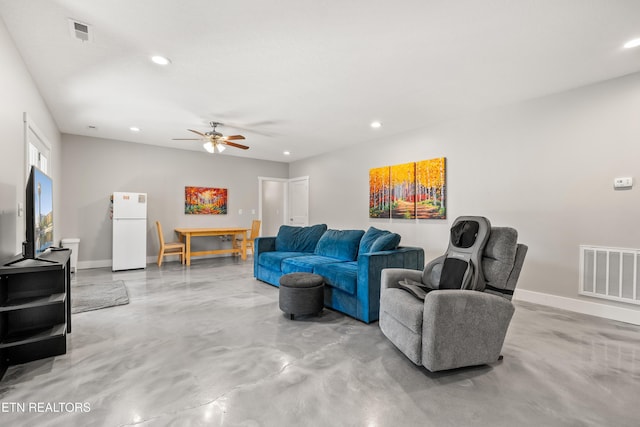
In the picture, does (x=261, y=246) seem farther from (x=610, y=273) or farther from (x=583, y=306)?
(x=610, y=273)

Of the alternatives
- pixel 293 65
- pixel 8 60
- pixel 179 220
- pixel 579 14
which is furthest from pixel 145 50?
pixel 179 220

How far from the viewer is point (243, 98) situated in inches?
147

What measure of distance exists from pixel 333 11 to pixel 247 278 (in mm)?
4071

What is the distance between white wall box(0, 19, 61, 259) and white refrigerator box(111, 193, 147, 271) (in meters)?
2.56

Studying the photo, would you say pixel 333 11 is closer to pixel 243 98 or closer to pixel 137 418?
pixel 243 98

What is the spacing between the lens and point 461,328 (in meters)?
2.01

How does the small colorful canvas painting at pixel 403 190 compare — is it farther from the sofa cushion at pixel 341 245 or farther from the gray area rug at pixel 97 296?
the gray area rug at pixel 97 296

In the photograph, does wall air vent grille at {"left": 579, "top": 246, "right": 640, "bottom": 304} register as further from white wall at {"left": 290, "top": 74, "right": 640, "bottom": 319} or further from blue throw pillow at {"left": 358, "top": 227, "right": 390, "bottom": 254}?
blue throw pillow at {"left": 358, "top": 227, "right": 390, "bottom": 254}

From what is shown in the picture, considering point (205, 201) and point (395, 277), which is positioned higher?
point (205, 201)

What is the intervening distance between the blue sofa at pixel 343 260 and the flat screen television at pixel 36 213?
2.50 m

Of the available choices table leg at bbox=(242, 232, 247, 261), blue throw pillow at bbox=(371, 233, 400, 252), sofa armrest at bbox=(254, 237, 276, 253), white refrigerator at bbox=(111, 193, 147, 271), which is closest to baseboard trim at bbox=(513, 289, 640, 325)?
blue throw pillow at bbox=(371, 233, 400, 252)

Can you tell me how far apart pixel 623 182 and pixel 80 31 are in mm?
5236

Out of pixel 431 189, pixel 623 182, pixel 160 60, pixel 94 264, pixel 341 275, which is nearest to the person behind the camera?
pixel 160 60

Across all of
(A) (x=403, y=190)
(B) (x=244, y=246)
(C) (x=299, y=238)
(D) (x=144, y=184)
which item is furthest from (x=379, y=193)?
(D) (x=144, y=184)
